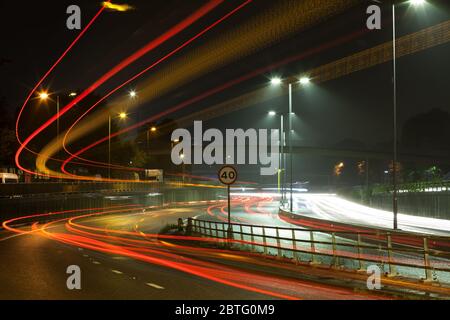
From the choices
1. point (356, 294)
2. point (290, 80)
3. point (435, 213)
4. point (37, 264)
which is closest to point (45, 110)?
point (290, 80)

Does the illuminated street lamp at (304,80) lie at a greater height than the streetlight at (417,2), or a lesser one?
lesser

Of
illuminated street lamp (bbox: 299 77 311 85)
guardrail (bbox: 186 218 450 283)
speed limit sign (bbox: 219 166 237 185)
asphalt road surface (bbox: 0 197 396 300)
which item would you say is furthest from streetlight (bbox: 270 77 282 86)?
speed limit sign (bbox: 219 166 237 185)

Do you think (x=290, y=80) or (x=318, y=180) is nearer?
(x=290, y=80)

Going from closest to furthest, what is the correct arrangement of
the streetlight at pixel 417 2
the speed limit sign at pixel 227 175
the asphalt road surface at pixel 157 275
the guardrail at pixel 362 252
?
the asphalt road surface at pixel 157 275, the guardrail at pixel 362 252, the speed limit sign at pixel 227 175, the streetlight at pixel 417 2

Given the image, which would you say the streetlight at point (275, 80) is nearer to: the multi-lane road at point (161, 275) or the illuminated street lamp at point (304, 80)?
the illuminated street lamp at point (304, 80)

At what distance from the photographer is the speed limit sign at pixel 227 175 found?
20828mm

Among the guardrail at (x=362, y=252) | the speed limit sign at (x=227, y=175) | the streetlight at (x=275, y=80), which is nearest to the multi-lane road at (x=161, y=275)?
the guardrail at (x=362, y=252)

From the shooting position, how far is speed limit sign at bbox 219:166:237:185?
820 inches

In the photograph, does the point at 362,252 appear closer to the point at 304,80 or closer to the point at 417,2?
the point at 417,2

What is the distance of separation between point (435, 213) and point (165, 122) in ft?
413

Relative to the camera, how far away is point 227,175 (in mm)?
20906

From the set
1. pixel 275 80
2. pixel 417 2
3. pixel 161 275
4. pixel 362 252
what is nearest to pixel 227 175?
pixel 362 252
